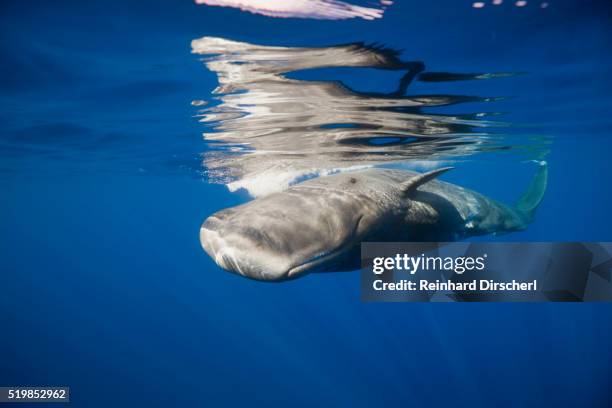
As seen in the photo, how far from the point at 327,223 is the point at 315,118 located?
7.83 metres

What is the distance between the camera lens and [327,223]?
134 inches

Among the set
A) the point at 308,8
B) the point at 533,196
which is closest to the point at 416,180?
the point at 308,8

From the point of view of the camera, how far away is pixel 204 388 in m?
27.2

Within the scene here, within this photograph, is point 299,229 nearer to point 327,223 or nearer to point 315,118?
point 327,223

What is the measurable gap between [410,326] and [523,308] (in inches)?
444

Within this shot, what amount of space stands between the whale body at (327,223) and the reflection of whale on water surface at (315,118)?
282 cm

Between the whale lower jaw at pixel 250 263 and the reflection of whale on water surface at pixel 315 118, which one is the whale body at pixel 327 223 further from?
the reflection of whale on water surface at pixel 315 118

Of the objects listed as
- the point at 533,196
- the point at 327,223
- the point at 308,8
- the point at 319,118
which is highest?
the point at 308,8

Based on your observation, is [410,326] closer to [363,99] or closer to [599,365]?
[599,365]

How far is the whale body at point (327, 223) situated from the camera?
2846 millimetres

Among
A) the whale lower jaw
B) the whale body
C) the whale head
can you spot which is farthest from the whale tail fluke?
the whale lower jaw

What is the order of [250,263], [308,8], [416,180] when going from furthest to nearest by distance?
[308,8]
[416,180]
[250,263]

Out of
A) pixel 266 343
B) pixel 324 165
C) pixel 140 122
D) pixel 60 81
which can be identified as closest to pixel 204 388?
pixel 266 343

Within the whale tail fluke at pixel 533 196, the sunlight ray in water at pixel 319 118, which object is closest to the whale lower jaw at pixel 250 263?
the sunlight ray in water at pixel 319 118
